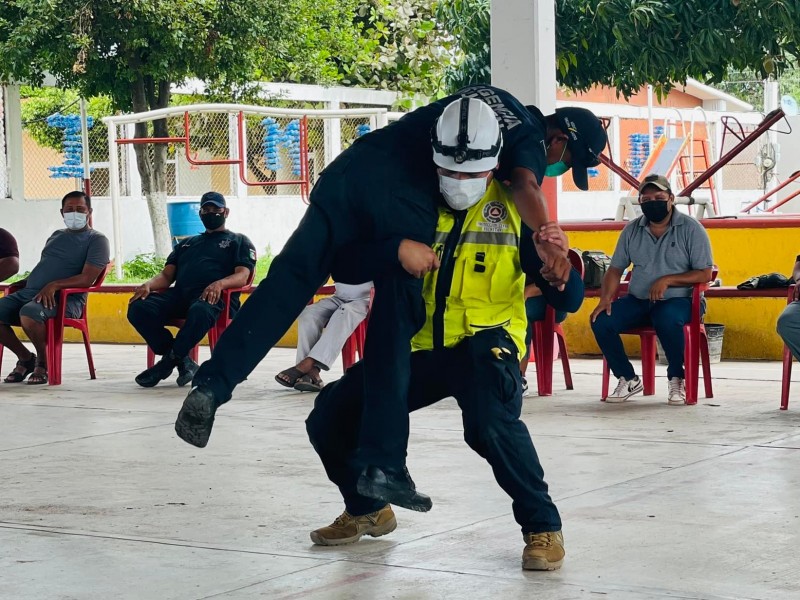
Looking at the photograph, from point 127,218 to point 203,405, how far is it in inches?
700

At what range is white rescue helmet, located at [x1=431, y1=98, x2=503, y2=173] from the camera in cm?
451

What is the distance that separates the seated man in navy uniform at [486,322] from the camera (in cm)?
459

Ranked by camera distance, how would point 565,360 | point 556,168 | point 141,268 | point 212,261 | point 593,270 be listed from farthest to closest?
point 141,268 → point 593,270 → point 212,261 → point 565,360 → point 556,168

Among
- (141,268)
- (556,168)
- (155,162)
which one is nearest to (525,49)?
(556,168)

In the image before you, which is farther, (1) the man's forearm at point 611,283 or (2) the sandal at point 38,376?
(2) the sandal at point 38,376

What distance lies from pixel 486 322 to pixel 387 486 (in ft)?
→ 2.08

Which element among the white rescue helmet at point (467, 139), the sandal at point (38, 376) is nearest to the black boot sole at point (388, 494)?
the white rescue helmet at point (467, 139)

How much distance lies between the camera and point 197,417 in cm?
444

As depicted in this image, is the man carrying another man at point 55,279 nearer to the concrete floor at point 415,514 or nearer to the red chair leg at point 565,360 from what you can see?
the concrete floor at point 415,514

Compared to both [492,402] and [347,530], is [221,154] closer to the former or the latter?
[347,530]

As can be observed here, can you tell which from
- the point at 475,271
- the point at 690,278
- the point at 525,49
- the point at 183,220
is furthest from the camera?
the point at 183,220

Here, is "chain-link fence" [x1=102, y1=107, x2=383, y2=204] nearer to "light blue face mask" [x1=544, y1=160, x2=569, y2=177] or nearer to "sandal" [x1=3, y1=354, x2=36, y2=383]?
"sandal" [x1=3, y1=354, x2=36, y2=383]

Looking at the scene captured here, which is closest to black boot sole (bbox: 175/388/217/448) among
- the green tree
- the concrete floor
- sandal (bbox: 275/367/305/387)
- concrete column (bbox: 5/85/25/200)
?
the concrete floor

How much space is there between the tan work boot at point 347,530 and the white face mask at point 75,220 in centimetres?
617
